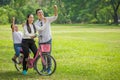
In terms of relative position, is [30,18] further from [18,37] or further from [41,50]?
[18,37]

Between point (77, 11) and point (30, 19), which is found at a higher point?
point (30, 19)

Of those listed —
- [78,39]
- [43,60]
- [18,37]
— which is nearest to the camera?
[43,60]

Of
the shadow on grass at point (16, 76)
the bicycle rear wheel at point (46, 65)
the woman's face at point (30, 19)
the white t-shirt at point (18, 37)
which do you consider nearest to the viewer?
the shadow on grass at point (16, 76)

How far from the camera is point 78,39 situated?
105ft

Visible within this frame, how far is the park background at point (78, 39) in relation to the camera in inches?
491

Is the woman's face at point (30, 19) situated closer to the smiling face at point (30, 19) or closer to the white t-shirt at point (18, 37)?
the smiling face at point (30, 19)

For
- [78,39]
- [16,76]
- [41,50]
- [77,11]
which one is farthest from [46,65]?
[77,11]

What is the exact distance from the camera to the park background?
12474 millimetres

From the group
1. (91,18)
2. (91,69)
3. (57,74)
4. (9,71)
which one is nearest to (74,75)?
(57,74)

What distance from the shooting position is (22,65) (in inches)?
484

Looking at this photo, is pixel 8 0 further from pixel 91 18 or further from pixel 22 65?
pixel 91 18

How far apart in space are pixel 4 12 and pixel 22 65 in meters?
69.4

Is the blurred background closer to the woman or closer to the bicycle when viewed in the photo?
the woman

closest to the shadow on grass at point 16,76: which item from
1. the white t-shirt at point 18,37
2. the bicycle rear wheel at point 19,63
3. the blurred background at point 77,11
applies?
the bicycle rear wheel at point 19,63
